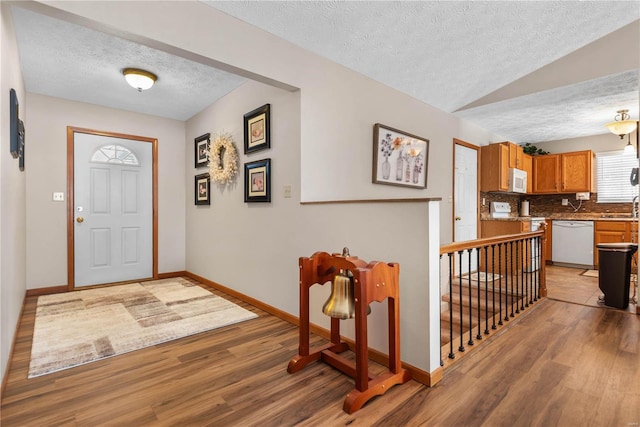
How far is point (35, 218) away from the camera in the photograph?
3.83 meters

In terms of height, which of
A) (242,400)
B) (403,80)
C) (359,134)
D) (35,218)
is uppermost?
(403,80)

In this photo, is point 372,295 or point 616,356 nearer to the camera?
point 372,295

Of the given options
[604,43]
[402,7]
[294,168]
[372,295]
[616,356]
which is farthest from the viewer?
[604,43]

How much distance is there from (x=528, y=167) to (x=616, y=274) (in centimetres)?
324

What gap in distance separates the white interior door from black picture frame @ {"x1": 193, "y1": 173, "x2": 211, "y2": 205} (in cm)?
346

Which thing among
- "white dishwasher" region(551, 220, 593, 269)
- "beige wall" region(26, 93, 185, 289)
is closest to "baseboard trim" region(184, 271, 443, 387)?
"beige wall" region(26, 93, 185, 289)

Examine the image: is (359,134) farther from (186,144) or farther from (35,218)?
(35,218)

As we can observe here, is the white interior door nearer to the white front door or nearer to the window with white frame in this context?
the window with white frame

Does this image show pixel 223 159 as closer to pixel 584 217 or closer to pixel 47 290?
pixel 47 290

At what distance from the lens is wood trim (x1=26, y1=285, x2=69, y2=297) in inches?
149

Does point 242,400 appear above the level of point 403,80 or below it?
below

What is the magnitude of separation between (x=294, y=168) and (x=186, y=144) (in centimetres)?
290

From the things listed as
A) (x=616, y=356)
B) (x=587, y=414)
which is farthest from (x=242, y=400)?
(x=616, y=356)

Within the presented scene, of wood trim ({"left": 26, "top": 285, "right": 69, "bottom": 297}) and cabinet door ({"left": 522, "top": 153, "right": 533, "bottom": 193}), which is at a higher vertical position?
cabinet door ({"left": 522, "top": 153, "right": 533, "bottom": 193})
